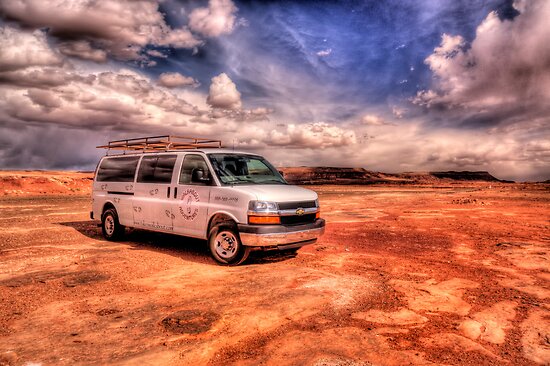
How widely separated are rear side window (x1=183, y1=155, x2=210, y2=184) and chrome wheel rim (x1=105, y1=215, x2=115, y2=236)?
3.05 metres

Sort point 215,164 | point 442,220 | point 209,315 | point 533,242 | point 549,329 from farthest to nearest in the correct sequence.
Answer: point 442,220 < point 533,242 < point 215,164 < point 209,315 < point 549,329

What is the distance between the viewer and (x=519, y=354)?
143 inches

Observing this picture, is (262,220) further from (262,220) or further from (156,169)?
(156,169)

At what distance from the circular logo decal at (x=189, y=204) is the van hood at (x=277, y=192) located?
1016mm

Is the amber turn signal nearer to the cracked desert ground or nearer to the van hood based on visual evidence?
the van hood

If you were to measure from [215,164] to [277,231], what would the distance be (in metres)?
1.99

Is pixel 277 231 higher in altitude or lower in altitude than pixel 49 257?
higher

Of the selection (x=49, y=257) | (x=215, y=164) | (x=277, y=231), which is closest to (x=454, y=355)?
(x=277, y=231)

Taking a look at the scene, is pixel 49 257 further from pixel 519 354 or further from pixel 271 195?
pixel 519 354

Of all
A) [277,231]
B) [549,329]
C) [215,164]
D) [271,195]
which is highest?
[215,164]

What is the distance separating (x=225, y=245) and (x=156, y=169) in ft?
9.00

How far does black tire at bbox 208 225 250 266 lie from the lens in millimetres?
6879

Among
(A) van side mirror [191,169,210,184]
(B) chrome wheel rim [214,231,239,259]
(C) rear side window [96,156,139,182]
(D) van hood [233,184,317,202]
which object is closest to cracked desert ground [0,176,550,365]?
(B) chrome wheel rim [214,231,239,259]

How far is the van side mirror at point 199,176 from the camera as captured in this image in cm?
725
